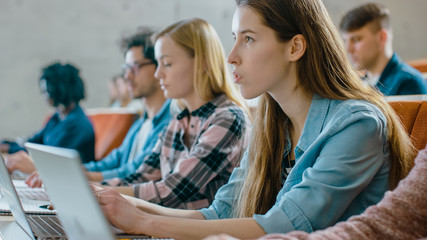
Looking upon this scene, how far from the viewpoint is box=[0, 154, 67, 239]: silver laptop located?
1.02 meters

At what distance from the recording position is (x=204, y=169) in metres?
1.59

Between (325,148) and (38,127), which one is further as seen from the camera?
(38,127)

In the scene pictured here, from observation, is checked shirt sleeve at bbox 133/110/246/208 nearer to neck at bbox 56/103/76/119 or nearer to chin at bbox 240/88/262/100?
chin at bbox 240/88/262/100

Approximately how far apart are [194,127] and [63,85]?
1.69 metres

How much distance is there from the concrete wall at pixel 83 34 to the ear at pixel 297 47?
4803mm

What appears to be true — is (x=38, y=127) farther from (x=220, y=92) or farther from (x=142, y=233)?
(x=142, y=233)

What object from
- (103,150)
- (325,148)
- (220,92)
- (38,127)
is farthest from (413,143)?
(38,127)

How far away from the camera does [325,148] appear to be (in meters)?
0.99

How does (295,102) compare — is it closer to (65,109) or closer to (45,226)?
(45,226)

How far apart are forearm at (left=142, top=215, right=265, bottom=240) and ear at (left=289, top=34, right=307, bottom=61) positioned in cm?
39

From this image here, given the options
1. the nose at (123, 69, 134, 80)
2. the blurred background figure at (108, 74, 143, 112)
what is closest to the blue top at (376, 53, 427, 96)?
the nose at (123, 69, 134, 80)

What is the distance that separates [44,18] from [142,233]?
5278mm

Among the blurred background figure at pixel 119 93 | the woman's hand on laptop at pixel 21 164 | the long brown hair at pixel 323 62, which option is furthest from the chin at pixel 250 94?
the blurred background figure at pixel 119 93

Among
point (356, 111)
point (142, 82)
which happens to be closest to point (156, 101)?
point (142, 82)
